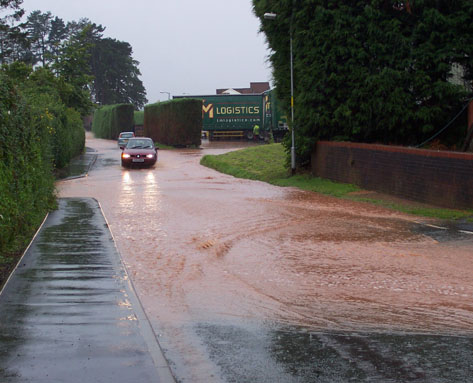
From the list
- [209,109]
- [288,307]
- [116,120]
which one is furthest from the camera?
[116,120]

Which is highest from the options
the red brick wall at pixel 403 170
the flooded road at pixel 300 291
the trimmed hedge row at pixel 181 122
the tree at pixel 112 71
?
the tree at pixel 112 71

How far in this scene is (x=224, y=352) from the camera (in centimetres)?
561

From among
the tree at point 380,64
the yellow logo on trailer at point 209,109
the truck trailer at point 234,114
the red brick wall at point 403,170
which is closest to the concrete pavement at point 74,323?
the red brick wall at point 403,170

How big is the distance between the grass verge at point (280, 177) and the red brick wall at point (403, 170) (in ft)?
1.11

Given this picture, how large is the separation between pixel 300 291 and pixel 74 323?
3.12 m

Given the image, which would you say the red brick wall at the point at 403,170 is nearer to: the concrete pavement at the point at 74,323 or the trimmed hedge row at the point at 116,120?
the concrete pavement at the point at 74,323

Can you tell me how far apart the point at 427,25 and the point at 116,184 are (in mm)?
12328

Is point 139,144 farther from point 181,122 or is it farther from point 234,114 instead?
point 234,114

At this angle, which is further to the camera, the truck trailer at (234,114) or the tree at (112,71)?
the tree at (112,71)

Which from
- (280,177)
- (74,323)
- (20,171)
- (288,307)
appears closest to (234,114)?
(280,177)

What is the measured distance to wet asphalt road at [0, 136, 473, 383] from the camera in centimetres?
526

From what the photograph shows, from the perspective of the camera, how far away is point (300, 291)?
26.7 feet

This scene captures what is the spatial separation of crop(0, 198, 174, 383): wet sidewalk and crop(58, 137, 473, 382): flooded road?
34 centimetres

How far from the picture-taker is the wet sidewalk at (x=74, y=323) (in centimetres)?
480
